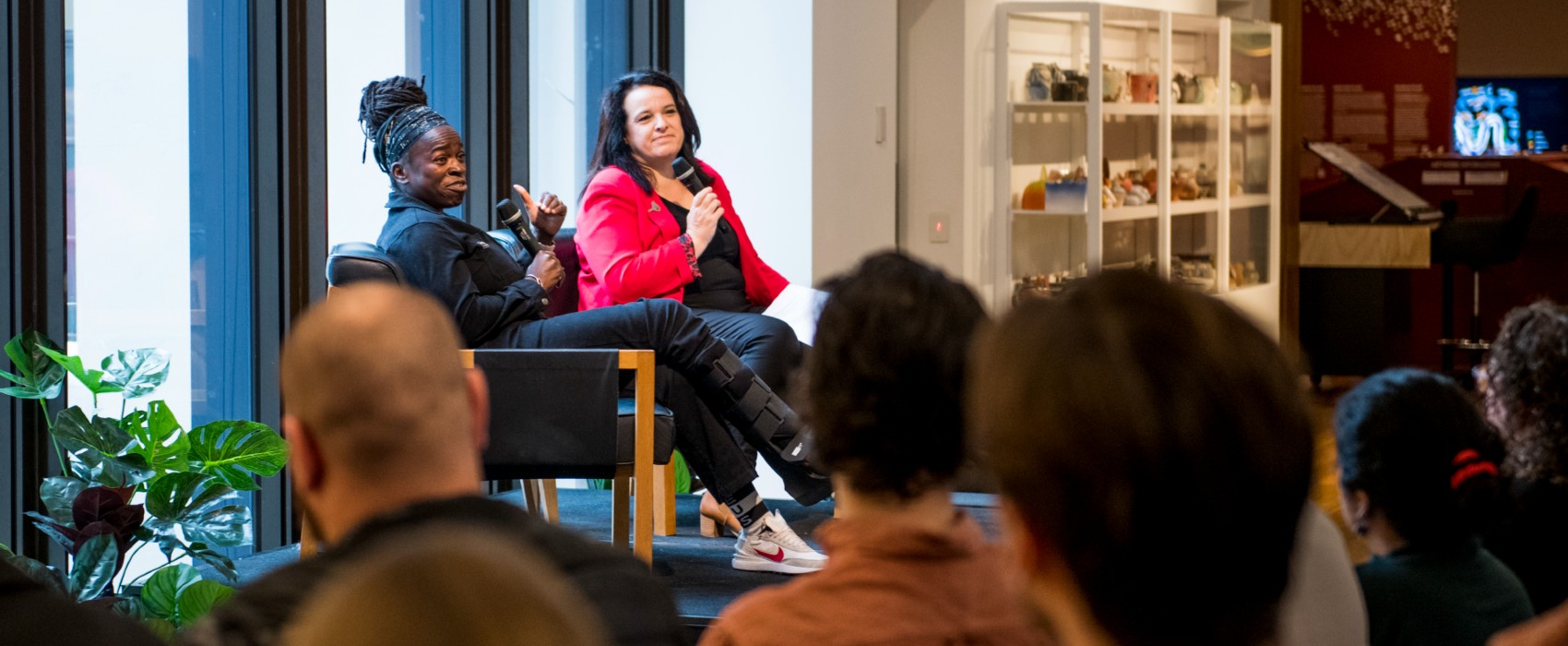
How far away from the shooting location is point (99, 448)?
3.36m

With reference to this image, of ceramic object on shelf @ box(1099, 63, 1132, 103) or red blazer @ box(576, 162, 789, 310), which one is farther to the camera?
ceramic object on shelf @ box(1099, 63, 1132, 103)

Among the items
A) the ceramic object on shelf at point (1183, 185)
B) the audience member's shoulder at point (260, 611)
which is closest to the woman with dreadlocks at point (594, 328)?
the audience member's shoulder at point (260, 611)

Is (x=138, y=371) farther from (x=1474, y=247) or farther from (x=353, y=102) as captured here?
(x=1474, y=247)

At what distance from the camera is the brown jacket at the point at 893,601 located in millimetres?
1316

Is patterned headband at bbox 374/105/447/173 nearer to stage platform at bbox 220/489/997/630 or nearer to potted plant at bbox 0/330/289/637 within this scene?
potted plant at bbox 0/330/289/637

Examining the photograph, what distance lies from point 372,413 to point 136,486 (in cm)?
236

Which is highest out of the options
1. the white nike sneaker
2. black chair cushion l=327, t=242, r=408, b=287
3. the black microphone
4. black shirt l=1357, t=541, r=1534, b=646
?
the black microphone

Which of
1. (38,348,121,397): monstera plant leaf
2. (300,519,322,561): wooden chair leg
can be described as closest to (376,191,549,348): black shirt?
(300,519,322,561): wooden chair leg

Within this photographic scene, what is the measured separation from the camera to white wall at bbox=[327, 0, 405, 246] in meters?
4.66

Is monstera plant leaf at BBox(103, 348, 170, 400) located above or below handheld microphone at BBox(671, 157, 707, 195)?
below

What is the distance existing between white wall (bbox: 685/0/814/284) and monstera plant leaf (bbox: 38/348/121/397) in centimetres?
280

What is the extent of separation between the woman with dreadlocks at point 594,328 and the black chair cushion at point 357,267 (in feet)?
0.53

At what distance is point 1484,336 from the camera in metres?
9.79

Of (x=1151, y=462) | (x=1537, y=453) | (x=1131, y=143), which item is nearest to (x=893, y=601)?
(x=1151, y=462)
